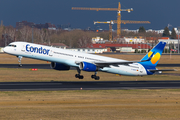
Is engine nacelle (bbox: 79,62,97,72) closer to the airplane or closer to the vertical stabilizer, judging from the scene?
the airplane

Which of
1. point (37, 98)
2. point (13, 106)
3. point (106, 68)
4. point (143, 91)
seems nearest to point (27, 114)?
point (13, 106)

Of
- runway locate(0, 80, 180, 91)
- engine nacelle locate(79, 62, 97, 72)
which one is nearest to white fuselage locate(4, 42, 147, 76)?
engine nacelle locate(79, 62, 97, 72)

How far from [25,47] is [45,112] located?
76.3 feet

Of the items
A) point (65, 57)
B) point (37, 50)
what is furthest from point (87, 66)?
point (37, 50)

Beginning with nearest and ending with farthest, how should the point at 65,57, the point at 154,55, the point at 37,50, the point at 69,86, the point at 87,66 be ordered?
the point at 69,86
the point at 87,66
the point at 37,50
the point at 65,57
the point at 154,55

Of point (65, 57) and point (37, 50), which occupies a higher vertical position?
point (37, 50)

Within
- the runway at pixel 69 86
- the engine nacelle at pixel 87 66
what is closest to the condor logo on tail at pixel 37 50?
the runway at pixel 69 86

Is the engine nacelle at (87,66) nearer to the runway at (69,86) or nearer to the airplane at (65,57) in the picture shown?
the airplane at (65,57)

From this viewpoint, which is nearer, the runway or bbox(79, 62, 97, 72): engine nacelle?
the runway

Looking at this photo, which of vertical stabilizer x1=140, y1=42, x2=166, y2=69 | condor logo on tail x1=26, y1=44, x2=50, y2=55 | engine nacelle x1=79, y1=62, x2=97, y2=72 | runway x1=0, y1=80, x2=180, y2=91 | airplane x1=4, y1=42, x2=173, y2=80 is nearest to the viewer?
runway x1=0, y1=80, x2=180, y2=91

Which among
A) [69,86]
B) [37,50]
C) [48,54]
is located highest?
[37,50]

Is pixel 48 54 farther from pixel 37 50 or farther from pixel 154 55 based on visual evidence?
pixel 154 55

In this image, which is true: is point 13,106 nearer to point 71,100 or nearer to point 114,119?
point 71,100

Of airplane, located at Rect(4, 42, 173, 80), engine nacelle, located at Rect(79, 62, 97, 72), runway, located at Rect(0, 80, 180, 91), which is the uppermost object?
airplane, located at Rect(4, 42, 173, 80)
